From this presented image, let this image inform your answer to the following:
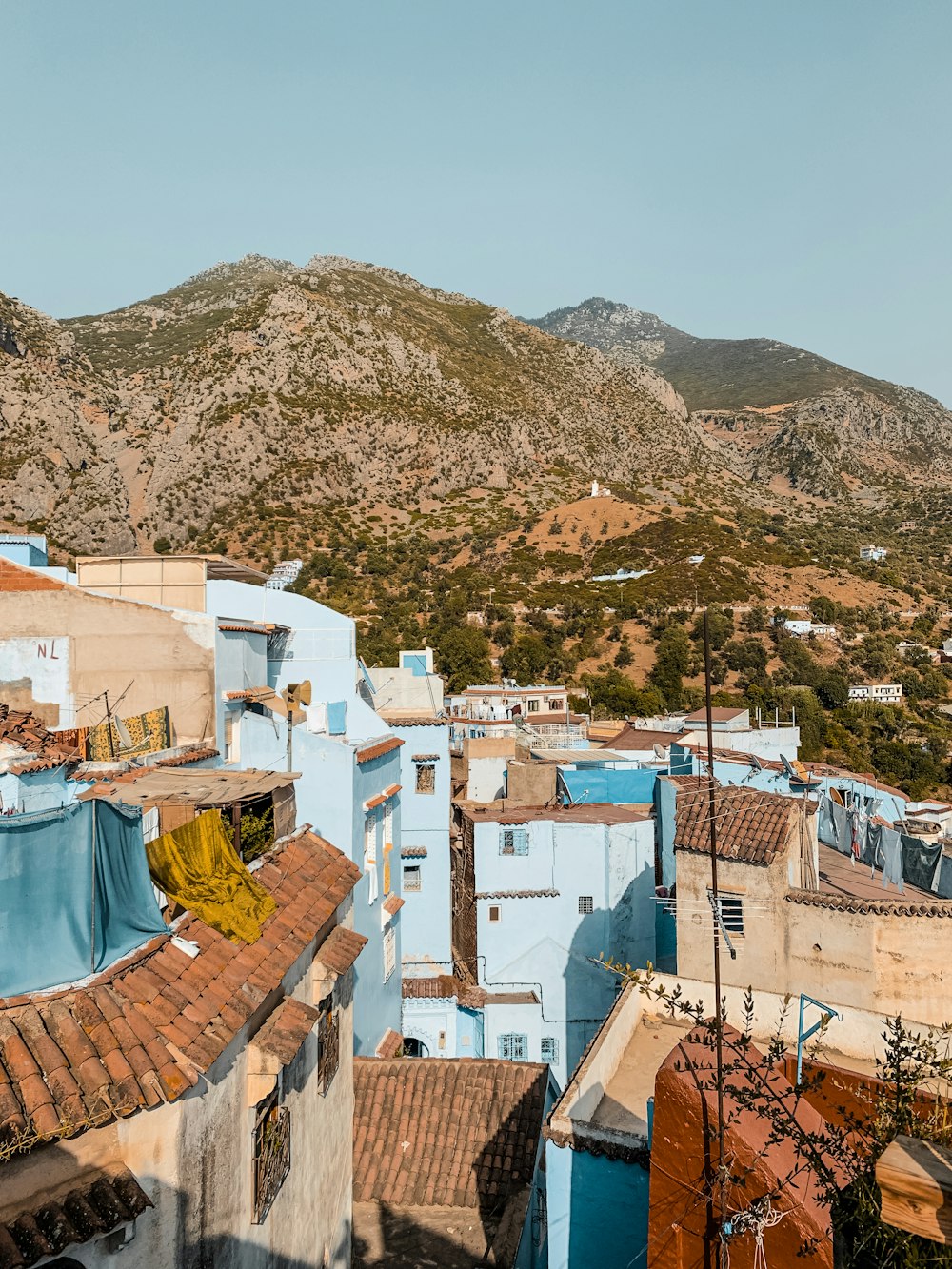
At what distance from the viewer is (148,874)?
5.53 m

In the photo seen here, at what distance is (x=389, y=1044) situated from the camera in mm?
16250

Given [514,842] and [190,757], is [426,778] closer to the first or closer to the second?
[514,842]

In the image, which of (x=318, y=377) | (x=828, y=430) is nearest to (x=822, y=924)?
(x=318, y=377)

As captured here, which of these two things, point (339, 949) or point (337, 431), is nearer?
point (339, 949)

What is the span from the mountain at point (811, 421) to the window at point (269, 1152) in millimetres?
123411

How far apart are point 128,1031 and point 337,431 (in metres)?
90.4

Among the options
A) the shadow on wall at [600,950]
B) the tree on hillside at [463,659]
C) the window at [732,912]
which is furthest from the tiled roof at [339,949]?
the tree on hillside at [463,659]

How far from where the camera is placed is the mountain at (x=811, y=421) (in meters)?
126

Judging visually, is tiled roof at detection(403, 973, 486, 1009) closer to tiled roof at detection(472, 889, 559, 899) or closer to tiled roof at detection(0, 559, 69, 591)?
Answer: tiled roof at detection(472, 889, 559, 899)

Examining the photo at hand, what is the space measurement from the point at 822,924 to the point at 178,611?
1039 centimetres

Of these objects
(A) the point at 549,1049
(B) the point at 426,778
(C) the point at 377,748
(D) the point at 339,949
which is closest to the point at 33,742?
(D) the point at 339,949

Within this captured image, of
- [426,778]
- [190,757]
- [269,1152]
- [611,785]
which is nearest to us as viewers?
[269,1152]

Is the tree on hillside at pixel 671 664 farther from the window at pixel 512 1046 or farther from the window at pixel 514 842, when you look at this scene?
the window at pixel 512 1046

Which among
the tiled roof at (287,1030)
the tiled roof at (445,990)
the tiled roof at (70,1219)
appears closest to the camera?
the tiled roof at (70,1219)
